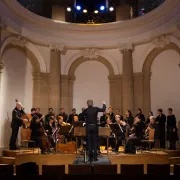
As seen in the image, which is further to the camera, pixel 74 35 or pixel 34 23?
pixel 74 35

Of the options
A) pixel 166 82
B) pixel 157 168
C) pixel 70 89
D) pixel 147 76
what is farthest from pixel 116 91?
pixel 157 168

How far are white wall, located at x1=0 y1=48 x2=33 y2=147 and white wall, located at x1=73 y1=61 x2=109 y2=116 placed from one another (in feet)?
9.03

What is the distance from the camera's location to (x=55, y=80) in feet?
50.1

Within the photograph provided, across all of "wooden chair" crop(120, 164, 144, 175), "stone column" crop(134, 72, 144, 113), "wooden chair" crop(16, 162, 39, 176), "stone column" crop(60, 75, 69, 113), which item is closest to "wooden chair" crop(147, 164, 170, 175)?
"wooden chair" crop(120, 164, 144, 175)

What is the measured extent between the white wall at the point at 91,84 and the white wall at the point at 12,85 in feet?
9.03

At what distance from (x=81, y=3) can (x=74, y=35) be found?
259 centimetres

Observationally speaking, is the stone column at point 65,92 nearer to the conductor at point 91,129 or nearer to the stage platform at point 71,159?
the stage platform at point 71,159

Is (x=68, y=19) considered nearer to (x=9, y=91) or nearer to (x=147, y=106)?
(x=9, y=91)

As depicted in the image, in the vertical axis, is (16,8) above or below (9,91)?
above

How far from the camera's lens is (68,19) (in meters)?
16.4

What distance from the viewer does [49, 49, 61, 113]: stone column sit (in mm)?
15086

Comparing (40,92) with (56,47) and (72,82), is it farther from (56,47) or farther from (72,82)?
(56,47)

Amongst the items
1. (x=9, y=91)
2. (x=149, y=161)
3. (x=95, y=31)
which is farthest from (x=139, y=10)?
(x=149, y=161)

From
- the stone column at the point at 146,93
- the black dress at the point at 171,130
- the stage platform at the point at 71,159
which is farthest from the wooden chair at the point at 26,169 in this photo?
the stone column at the point at 146,93
